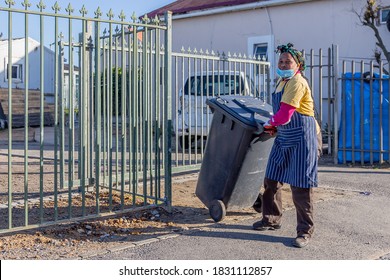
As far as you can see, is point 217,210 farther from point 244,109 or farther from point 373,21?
point 373,21

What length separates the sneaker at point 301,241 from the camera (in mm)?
5371

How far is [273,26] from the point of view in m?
16.3

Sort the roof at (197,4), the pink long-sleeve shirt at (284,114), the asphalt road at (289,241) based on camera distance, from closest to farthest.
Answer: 1. the asphalt road at (289,241)
2. the pink long-sleeve shirt at (284,114)
3. the roof at (197,4)

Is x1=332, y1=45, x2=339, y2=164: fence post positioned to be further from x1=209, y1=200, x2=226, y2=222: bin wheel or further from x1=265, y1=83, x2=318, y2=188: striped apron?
x1=265, y1=83, x2=318, y2=188: striped apron

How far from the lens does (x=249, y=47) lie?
663 inches

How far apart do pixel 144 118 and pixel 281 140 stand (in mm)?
1824

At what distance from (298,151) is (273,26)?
449 inches

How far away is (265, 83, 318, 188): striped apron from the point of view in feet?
17.7

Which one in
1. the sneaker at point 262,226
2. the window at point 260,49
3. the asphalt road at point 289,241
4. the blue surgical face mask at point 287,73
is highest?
the window at point 260,49

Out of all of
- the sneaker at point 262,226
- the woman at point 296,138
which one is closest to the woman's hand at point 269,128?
the woman at point 296,138

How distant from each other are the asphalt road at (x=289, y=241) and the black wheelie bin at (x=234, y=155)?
1.00ft

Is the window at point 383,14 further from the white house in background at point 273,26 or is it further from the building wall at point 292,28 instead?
the building wall at point 292,28

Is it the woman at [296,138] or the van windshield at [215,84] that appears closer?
the woman at [296,138]
